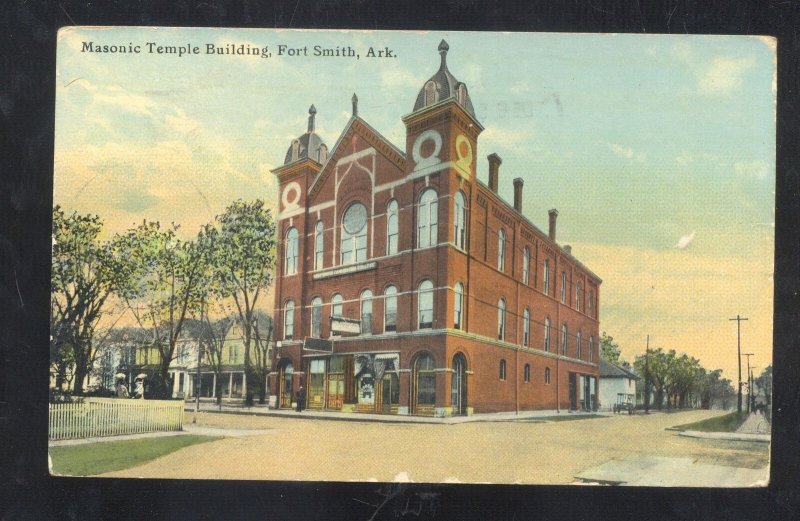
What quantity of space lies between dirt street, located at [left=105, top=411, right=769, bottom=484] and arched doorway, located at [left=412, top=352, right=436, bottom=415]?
24cm

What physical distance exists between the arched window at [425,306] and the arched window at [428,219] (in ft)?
1.85

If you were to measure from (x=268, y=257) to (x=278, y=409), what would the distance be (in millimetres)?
2228

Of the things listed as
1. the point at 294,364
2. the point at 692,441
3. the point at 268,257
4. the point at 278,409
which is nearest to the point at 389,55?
the point at 268,257

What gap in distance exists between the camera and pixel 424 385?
814 cm

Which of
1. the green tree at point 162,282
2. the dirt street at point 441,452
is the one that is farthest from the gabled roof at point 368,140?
the dirt street at point 441,452

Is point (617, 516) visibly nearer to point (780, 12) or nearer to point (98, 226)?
point (780, 12)

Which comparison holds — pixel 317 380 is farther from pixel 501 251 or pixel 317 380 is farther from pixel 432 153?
pixel 432 153

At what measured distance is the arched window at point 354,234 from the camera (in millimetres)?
8625

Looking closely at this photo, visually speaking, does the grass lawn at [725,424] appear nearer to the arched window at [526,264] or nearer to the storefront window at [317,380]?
the arched window at [526,264]

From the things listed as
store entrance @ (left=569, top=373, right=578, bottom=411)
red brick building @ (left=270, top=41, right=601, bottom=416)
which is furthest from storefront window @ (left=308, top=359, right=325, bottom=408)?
store entrance @ (left=569, top=373, right=578, bottom=411)

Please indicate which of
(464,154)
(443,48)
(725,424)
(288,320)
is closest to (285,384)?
(288,320)

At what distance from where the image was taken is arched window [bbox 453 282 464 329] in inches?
315

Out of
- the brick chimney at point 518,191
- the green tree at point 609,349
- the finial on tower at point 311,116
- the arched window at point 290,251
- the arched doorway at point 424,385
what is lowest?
the arched doorway at point 424,385

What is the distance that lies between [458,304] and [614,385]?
254 cm
